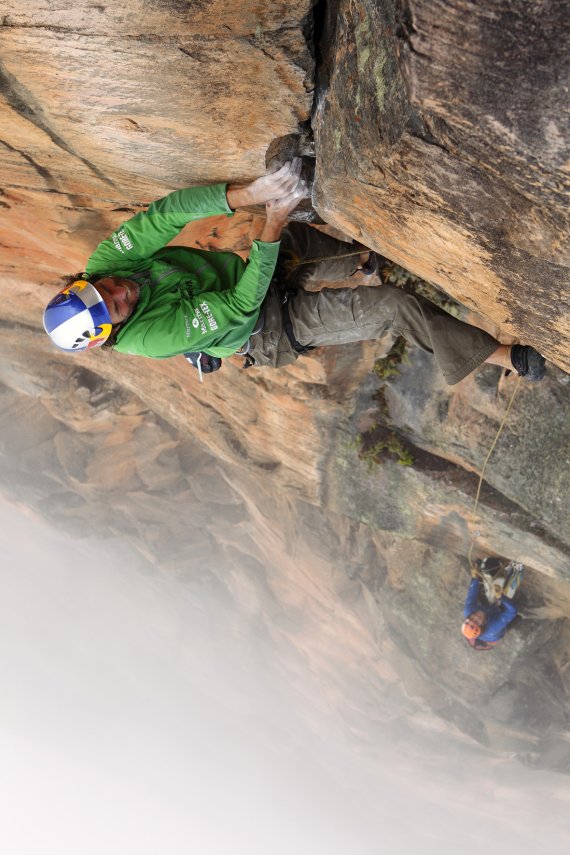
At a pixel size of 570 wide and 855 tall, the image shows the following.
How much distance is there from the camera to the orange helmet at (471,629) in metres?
9.33

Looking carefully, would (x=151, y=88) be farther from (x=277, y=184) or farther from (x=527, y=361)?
(x=527, y=361)

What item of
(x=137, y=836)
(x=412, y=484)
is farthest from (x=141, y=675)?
(x=137, y=836)

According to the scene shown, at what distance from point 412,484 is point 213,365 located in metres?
3.08

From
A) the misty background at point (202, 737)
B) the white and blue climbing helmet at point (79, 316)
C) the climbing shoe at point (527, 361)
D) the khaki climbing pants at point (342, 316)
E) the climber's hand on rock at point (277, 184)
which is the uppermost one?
the climber's hand on rock at point (277, 184)

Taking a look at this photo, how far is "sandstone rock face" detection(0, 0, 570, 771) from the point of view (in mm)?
2801

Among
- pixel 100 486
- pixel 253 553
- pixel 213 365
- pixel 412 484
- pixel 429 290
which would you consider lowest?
pixel 253 553

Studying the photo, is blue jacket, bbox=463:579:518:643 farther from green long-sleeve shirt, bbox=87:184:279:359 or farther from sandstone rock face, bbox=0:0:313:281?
sandstone rock face, bbox=0:0:313:281

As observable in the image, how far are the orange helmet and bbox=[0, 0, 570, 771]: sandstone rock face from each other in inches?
21.6

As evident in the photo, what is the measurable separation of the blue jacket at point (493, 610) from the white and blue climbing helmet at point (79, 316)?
6.56m

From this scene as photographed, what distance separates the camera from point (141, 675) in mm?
33344

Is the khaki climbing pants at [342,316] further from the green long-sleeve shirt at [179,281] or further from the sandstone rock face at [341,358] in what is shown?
the sandstone rock face at [341,358]

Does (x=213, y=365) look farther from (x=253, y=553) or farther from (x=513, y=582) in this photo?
(x=253, y=553)

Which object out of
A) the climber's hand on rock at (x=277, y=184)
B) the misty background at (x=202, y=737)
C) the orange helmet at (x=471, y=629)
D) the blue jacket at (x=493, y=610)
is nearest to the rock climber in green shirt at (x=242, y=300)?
the climber's hand on rock at (x=277, y=184)

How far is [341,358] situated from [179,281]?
2685mm
